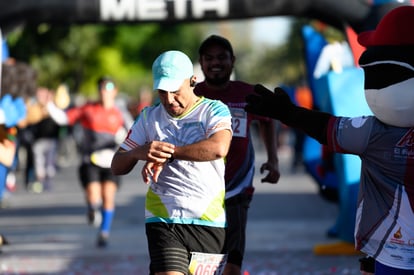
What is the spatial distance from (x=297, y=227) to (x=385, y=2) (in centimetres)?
376

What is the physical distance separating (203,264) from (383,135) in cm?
124

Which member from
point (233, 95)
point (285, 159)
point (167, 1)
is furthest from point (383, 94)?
point (285, 159)

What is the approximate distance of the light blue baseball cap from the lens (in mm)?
5387

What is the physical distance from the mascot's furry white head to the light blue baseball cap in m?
0.94

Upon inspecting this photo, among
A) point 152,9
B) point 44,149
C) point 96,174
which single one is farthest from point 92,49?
point 152,9

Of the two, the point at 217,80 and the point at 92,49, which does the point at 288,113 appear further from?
the point at 92,49

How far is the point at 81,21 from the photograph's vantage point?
408 inches

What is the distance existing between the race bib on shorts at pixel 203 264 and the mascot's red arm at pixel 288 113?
86 centimetres

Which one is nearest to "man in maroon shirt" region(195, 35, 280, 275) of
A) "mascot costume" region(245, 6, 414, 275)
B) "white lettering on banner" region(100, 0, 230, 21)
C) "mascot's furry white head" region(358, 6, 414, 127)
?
"mascot costume" region(245, 6, 414, 275)

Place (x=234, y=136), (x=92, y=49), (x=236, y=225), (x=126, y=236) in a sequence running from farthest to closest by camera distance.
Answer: (x=92, y=49)
(x=126, y=236)
(x=234, y=136)
(x=236, y=225)

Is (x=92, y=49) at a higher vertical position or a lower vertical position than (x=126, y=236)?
higher

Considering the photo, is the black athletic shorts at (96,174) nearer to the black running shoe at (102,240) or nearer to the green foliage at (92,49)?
the black running shoe at (102,240)

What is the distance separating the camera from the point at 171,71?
5398mm

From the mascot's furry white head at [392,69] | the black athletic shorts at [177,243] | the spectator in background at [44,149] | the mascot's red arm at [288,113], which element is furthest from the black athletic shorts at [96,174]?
the spectator in background at [44,149]
